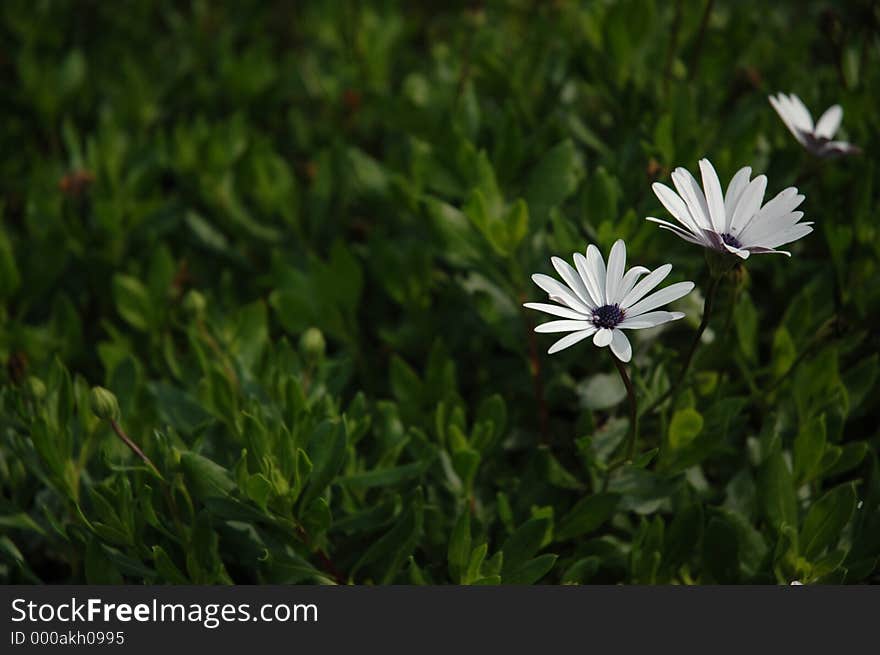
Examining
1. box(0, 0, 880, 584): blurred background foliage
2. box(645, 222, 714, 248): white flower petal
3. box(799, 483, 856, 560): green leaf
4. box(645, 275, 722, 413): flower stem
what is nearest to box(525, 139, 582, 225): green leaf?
box(0, 0, 880, 584): blurred background foliage

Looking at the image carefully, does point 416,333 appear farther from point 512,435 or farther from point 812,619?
point 812,619

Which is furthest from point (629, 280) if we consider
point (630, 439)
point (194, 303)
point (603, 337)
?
point (194, 303)

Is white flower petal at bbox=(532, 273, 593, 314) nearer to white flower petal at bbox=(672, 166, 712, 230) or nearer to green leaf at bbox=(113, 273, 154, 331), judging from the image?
white flower petal at bbox=(672, 166, 712, 230)

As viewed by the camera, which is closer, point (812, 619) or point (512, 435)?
point (812, 619)

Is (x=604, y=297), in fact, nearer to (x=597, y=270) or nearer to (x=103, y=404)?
(x=597, y=270)

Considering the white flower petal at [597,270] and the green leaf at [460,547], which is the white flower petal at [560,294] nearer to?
the white flower petal at [597,270]

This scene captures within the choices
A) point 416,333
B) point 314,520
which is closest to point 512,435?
point 416,333
